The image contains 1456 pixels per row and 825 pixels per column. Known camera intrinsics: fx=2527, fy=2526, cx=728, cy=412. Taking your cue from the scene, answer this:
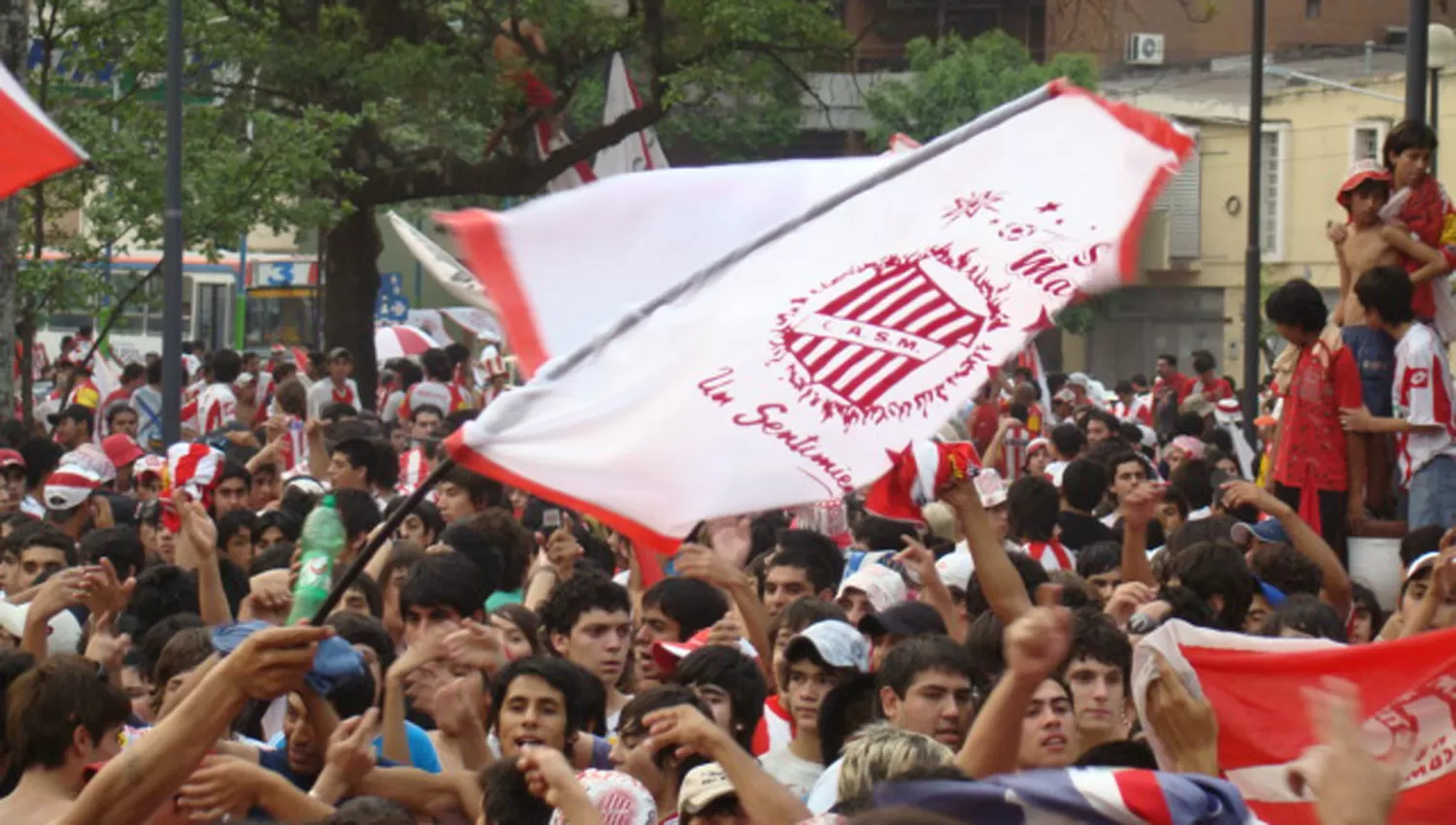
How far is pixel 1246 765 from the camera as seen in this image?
579cm

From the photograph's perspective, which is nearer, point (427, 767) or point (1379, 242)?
point (427, 767)

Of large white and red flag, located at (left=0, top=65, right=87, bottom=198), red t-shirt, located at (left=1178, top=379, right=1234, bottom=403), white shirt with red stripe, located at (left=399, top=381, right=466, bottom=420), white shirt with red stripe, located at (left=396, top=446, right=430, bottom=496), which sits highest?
large white and red flag, located at (left=0, top=65, right=87, bottom=198)

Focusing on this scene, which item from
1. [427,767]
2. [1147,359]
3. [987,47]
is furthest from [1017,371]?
[1147,359]

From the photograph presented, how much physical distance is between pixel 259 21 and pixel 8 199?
27.1 feet

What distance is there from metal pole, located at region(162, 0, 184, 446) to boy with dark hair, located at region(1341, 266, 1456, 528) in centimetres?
940

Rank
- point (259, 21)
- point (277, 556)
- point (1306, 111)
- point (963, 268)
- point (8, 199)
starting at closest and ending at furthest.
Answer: point (963, 268) → point (277, 556) → point (8, 199) → point (259, 21) → point (1306, 111)

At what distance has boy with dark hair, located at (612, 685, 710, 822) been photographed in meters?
6.19

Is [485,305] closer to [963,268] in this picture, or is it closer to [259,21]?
[963,268]

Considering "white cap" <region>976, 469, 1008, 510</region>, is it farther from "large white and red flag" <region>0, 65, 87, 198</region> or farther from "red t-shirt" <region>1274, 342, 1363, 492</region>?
"large white and red flag" <region>0, 65, 87, 198</region>

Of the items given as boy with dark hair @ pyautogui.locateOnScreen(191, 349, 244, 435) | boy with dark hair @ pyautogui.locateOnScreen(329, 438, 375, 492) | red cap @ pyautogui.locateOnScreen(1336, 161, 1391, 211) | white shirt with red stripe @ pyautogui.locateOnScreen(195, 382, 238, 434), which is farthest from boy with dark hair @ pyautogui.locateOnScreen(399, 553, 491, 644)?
white shirt with red stripe @ pyautogui.locateOnScreen(195, 382, 238, 434)

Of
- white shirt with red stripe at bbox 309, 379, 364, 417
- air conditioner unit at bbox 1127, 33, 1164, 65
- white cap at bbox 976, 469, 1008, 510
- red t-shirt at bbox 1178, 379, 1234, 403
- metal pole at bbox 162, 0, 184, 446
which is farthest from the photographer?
air conditioner unit at bbox 1127, 33, 1164, 65

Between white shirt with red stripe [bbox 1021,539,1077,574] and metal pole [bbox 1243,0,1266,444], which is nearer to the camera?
white shirt with red stripe [bbox 1021,539,1077,574]

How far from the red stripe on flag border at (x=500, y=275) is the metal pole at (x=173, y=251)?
10.9m

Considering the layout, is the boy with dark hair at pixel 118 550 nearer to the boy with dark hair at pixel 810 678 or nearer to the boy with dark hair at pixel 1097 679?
the boy with dark hair at pixel 810 678
